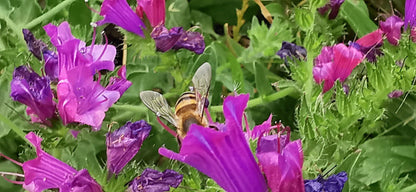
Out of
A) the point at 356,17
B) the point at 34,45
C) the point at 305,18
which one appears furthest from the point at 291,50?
the point at 34,45

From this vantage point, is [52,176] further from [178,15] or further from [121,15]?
[178,15]

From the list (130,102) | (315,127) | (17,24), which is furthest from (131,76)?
(315,127)

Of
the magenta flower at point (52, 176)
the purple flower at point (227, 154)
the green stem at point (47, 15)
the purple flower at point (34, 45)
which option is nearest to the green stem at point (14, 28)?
the green stem at point (47, 15)

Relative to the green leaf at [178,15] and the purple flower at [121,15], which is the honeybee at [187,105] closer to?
the purple flower at [121,15]

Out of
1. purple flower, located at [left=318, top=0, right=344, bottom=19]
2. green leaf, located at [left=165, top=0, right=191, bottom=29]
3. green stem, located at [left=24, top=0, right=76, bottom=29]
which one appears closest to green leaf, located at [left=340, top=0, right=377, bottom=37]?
purple flower, located at [left=318, top=0, right=344, bottom=19]

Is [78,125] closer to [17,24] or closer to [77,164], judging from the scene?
[77,164]

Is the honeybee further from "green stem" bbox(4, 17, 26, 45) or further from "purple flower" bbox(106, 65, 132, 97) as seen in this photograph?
"green stem" bbox(4, 17, 26, 45)

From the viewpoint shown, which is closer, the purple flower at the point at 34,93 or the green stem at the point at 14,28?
the purple flower at the point at 34,93
